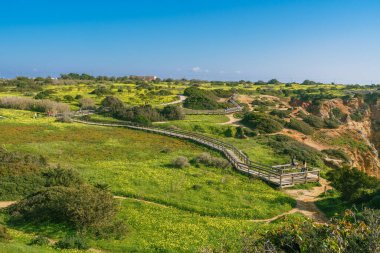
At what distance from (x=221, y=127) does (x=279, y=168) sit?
22.3 metres

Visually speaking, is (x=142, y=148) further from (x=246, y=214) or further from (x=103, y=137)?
(x=246, y=214)

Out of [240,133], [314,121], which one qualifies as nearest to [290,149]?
[240,133]

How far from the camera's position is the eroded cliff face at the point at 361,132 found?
5178 cm

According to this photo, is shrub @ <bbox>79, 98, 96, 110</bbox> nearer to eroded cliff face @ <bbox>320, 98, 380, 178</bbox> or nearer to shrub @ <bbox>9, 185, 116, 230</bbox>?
eroded cliff face @ <bbox>320, 98, 380, 178</bbox>

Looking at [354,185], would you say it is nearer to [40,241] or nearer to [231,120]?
[40,241]

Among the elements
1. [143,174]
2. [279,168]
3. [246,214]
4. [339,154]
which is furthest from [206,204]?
[339,154]

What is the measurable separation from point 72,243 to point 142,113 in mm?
44675

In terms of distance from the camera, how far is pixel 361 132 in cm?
6275

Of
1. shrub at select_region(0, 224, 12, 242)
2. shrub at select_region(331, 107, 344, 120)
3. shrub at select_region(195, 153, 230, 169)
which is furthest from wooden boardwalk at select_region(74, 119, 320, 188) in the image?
shrub at select_region(331, 107, 344, 120)

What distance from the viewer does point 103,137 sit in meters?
46.4

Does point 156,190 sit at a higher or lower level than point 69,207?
lower

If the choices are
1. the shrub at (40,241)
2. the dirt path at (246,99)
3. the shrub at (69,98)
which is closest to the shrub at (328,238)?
the shrub at (40,241)

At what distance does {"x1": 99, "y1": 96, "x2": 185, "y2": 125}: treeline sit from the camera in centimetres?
5878

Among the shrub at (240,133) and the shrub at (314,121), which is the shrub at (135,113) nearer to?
the shrub at (240,133)
